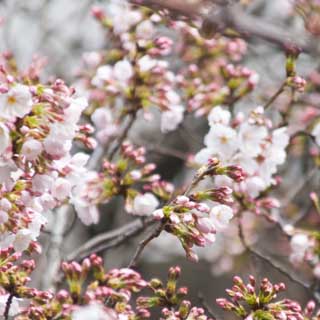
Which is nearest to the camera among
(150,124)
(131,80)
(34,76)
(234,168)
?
(234,168)

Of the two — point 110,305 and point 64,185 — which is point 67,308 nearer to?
point 110,305

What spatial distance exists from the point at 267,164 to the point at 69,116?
1.08 metres

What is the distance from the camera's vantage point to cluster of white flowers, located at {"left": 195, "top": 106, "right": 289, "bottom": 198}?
2.74m

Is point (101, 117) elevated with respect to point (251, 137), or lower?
lower

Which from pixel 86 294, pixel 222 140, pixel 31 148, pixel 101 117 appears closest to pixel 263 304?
pixel 86 294

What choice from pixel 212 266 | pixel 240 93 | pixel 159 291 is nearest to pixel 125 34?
pixel 240 93

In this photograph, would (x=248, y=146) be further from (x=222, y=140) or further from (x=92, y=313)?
(x=92, y=313)

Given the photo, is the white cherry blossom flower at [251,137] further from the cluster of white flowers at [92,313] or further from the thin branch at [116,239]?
the cluster of white flowers at [92,313]

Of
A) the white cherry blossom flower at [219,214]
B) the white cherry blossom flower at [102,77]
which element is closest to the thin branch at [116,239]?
the white cherry blossom flower at [102,77]

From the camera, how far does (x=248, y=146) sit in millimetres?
2781

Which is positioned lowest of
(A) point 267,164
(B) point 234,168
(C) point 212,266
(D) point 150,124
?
(C) point 212,266

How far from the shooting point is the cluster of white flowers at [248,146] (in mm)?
2740

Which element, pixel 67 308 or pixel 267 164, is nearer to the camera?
pixel 67 308

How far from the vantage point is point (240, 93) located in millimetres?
3191
